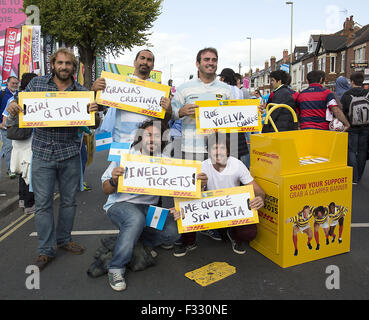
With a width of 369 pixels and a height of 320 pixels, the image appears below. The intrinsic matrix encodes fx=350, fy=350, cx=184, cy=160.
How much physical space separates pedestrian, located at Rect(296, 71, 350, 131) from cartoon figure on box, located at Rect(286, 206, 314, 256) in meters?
2.52

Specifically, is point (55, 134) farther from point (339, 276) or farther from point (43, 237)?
point (339, 276)

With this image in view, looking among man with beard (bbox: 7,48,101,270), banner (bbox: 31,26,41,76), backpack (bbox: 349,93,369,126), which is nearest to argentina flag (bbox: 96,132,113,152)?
man with beard (bbox: 7,48,101,270)

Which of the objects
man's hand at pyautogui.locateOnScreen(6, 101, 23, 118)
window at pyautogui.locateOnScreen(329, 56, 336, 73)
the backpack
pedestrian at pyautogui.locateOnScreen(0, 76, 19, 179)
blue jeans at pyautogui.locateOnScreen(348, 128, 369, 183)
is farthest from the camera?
window at pyautogui.locateOnScreen(329, 56, 336, 73)

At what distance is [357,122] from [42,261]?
18.9ft

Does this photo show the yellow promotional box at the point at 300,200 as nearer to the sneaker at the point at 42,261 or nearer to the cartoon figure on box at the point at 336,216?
the cartoon figure on box at the point at 336,216

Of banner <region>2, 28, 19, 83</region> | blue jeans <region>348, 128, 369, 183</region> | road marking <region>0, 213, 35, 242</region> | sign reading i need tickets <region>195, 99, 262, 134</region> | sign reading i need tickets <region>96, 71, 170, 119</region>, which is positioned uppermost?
banner <region>2, 28, 19, 83</region>

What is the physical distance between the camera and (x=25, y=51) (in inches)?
440

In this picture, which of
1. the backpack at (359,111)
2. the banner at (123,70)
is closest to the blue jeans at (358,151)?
the backpack at (359,111)

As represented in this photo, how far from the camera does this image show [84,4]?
2308 centimetres

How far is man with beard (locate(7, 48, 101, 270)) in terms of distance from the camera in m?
3.41

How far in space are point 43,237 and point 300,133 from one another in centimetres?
294

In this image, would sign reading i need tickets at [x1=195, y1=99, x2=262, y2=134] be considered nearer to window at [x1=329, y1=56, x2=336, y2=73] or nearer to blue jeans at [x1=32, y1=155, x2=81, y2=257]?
blue jeans at [x1=32, y1=155, x2=81, y2=257]

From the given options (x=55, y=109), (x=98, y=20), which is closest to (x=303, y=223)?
(x=55, y=109)
